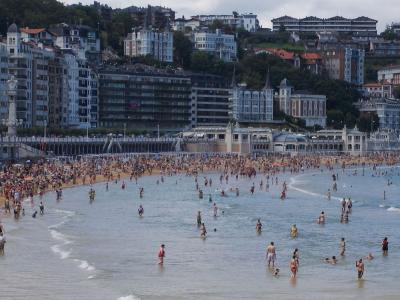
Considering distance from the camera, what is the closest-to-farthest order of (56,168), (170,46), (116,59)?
(56,168) → (116,59) → (170,46)

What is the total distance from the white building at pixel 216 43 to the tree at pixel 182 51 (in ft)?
42.2

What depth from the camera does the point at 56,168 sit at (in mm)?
79938

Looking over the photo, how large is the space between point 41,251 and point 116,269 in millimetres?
4053

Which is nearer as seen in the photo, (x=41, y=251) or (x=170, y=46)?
(x=41, y=251)

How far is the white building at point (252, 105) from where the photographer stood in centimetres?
15362

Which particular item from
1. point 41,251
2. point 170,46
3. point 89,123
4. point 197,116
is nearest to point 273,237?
point 41,251

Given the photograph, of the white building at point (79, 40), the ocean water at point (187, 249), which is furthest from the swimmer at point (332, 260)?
the white building at point (79, 40)

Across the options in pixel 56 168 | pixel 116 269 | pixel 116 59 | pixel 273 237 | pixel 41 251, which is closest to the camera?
pixel 116 269

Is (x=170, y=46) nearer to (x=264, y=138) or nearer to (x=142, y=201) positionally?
(x=264, y=138)

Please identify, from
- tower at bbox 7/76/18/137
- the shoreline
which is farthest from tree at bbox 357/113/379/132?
tower at bbox 7/76/18/137

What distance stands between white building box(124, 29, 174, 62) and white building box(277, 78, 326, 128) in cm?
1721

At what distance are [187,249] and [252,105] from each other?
116 metres

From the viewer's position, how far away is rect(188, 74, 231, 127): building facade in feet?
477

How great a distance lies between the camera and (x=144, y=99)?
13825 centimetres
